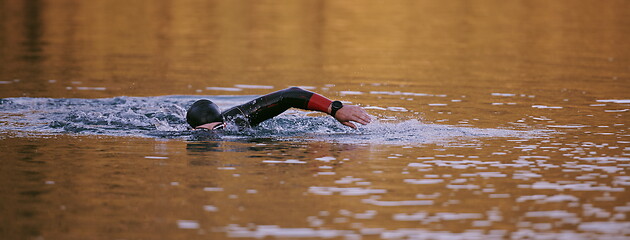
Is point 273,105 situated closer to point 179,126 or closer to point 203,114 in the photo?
point 203,114

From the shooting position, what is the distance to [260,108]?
13984 mm

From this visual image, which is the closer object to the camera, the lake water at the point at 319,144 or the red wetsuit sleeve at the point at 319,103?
A: the lake water at the point at 319,144

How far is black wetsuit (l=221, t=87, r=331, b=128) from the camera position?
13389 mm

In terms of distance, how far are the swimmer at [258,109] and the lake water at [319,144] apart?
0.19 metres

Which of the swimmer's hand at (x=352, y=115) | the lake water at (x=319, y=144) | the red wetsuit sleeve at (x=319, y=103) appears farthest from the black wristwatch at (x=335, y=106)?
the lake water at (x=319, y=144)

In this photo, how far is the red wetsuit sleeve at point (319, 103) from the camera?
13242 millimetres

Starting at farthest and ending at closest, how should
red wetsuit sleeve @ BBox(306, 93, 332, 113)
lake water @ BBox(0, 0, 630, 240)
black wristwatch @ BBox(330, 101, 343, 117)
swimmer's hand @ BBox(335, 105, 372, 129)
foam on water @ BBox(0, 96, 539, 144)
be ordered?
foam on water @ BBox(0, 96, 539, 144) < red wetsuit sleeve @ BBox(306, 93, 332, 113) < black wristwatch @ BBox(330, 101, 343, 117) < swimmer's hand @ BBox(335, 105, 372, 129) < lake water @ BBox(0, 0, 630, 240)

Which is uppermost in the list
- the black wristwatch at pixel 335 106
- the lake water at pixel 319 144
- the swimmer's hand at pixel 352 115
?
the black wristwatch at pixel 335 106

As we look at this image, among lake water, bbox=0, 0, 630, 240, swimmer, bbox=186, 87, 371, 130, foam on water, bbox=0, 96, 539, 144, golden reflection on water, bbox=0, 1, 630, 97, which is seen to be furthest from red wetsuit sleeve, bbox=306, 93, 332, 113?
golden reflection on water, bbox=0, 1, 630, 97

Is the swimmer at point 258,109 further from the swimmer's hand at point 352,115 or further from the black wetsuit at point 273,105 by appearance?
the swimmer's hand at point 352,115

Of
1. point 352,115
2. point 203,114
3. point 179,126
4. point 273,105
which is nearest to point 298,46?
point 179,126

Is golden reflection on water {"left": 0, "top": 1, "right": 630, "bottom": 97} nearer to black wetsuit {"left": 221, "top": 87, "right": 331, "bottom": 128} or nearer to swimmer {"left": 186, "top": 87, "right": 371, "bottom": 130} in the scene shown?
swimmer {"left": 186, "top": 87, "right": 371, "bottom": 130}

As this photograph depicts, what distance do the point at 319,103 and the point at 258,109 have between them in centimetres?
111

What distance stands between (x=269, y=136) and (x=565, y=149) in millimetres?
3986
